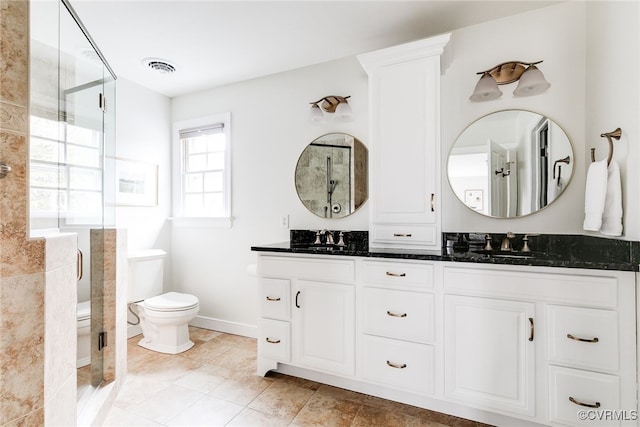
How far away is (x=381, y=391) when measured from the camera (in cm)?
199

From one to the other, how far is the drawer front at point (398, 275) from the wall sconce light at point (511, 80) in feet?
4.22

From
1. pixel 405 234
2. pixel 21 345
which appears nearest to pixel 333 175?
pixel 405 234

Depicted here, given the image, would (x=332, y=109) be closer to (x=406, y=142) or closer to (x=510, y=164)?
(x=406, y=142)

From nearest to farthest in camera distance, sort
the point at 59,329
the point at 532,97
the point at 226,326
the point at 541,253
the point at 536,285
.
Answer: the point at 59,329 < the point at 536,285 < the point at 541,253 < the point at 532,97 < the point at 226,326

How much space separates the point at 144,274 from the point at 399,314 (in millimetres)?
2324


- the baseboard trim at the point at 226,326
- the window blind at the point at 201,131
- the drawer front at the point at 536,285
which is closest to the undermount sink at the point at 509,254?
the drawer front at the point at 536,285

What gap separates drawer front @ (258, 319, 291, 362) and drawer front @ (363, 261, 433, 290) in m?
0.71

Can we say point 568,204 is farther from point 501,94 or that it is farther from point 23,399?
point 23,399

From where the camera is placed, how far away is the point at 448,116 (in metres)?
2.25

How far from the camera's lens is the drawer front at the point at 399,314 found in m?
1.76

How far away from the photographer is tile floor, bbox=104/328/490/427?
5.78 ft

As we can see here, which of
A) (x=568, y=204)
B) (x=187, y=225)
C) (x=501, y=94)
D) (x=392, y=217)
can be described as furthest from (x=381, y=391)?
(x=187, y=225)

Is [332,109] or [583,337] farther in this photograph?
[332,109]

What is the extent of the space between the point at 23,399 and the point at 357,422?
1.54 m
